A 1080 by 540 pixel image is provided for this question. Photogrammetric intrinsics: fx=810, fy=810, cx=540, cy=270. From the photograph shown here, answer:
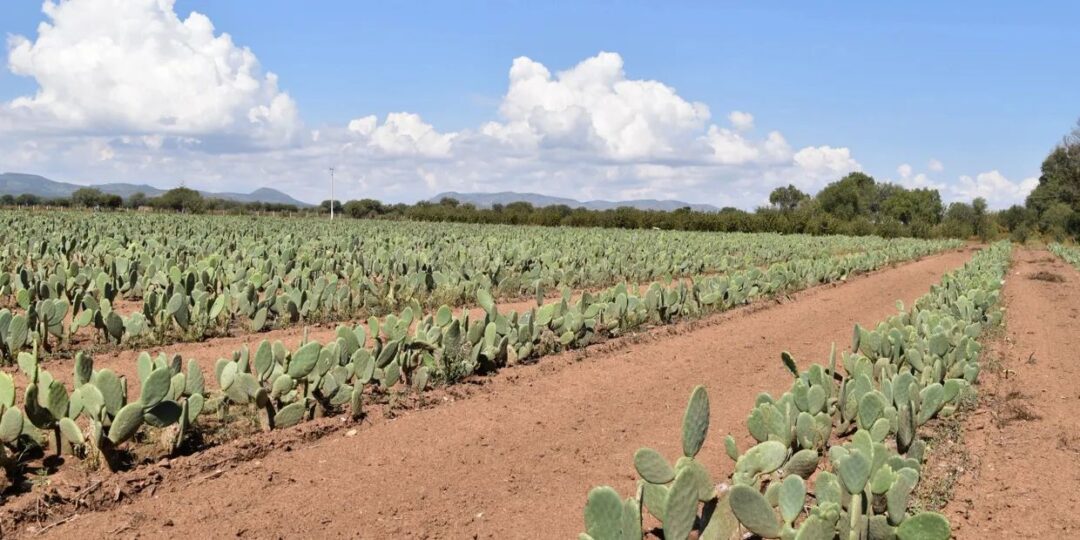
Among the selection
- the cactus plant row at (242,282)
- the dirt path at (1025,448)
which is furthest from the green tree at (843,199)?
the dirt path at (1025,448)

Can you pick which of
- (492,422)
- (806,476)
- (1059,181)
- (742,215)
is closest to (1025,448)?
(806,476)

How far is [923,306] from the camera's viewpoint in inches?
386

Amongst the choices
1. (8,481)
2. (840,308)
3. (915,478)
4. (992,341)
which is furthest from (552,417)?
(840,308)

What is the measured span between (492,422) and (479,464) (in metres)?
0.83

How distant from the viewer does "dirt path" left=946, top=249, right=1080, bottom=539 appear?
13.4 ft

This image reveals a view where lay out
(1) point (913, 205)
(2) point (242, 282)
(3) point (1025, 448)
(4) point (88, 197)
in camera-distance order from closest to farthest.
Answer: (3) point (1025, 448)
(2) point (242, 282)
(4) point (88, 197)
(1) point (913, 205)

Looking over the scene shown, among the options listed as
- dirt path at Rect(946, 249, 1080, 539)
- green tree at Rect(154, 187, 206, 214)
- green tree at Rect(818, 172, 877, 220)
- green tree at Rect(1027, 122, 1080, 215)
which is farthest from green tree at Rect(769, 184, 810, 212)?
dirt path at Rect(946, 249, 1080, 539)

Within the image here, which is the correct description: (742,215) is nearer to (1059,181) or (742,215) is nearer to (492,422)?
(1059,181)

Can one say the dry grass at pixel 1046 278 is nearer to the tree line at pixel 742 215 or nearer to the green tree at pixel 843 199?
the tree line at pixel 742 215

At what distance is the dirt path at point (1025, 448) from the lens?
409 centimetres

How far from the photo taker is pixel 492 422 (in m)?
5.56

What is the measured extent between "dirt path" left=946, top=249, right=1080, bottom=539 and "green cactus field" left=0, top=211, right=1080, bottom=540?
33 millimetres

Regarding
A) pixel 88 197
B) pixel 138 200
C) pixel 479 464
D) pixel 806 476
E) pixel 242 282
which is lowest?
pixel 479 464

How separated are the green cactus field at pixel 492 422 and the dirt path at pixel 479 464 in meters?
0.02
